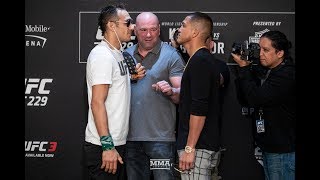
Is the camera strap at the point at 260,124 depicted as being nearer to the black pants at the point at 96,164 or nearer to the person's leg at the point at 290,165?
the person's leg at the point at 290,165

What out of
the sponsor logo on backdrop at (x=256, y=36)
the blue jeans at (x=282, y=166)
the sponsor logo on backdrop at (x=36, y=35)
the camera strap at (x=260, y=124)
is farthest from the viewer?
the sponsor logo on backdrop at (x=36, y=35)

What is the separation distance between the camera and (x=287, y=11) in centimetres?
385

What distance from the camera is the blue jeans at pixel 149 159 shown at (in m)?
3.47

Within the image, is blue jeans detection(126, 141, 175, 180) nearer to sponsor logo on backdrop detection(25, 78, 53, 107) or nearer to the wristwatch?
the wristwatch

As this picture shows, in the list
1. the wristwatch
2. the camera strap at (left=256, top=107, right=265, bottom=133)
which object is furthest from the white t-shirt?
the camera strap at (left=256, top=107, right=265, bottom=133)

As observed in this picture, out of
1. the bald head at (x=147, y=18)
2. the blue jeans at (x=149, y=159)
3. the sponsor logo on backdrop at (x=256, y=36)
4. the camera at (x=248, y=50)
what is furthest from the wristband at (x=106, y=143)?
the sponsor logo on backdrop at (x=256, y=36)

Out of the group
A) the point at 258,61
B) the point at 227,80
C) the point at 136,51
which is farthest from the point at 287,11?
the point at 136,51

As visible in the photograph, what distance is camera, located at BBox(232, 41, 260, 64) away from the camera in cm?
359

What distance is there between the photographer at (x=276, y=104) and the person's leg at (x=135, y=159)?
86 centimetres

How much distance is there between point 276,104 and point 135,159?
3.57 feet

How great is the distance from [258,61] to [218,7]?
544mm

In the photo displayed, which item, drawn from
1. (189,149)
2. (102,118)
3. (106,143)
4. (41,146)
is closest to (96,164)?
(106,143)
